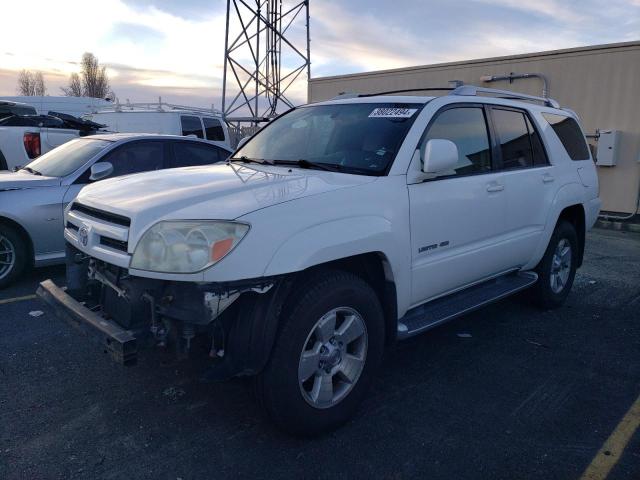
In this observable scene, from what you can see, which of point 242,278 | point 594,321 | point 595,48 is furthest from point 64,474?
point 595,48

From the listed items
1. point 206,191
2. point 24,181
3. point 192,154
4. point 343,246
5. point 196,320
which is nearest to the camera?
point 196,320

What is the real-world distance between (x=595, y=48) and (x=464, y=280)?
30.4ft

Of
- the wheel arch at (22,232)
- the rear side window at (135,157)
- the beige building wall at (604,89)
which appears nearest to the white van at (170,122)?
the rear side window at (135,157)

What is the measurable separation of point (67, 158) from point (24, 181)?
712 mm

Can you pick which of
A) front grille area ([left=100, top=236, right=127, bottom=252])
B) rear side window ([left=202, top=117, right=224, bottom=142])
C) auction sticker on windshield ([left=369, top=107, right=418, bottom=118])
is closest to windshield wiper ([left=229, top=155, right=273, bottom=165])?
auction sticker on windshield ([left=369, top=107, right=418, bottom=118])

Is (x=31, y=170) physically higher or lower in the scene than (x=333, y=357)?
higher

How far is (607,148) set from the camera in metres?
11.0

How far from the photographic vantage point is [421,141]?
3643mm

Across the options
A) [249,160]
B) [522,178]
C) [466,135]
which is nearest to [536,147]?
[522,178]

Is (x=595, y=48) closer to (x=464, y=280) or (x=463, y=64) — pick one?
(x=463, y=64)

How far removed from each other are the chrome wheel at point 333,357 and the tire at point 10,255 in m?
3.90

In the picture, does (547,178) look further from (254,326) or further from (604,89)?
(604,89)

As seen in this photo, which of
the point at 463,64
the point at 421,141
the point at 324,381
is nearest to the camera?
the point at 324,381

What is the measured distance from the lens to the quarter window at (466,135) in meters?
3.90
